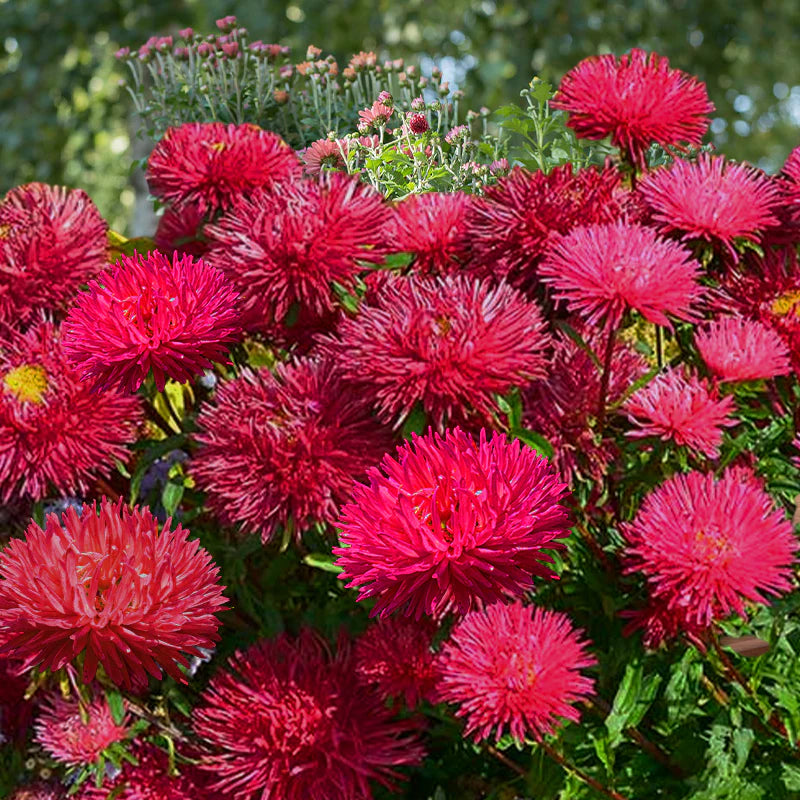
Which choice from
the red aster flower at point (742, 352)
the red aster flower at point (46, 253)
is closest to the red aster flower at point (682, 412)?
the red aster flower at point (742, 352)

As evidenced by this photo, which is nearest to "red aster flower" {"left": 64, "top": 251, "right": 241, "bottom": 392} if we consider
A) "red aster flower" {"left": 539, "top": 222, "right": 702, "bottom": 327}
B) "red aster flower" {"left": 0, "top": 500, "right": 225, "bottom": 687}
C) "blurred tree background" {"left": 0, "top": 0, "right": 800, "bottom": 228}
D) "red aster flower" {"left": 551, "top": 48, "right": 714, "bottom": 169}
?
"red aster flower" {"left": 0, "top": 500, "right": 225, "bottom": 687}

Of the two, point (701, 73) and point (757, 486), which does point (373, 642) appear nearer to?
point (757, 486)

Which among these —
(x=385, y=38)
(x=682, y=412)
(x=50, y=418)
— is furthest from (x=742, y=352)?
(x=385, y=38)

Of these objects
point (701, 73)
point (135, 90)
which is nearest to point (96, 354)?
point (135, 90)

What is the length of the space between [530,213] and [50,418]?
0.30 meters

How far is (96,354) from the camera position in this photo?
43cm

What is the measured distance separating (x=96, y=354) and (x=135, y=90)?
63 cm

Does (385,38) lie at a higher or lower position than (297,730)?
lower

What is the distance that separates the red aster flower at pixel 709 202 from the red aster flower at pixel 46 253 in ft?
1.14

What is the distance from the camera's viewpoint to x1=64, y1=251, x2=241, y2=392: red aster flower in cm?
43

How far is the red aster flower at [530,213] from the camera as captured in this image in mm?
587

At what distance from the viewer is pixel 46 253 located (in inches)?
26.9

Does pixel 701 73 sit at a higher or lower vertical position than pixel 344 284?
lower

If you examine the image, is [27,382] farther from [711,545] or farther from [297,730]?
[711,545]
